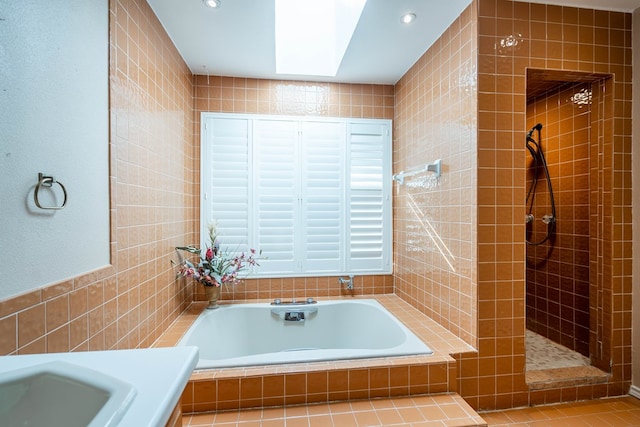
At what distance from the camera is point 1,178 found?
2.54 ft

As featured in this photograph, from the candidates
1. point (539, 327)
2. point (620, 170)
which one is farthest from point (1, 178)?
point (539, 327)

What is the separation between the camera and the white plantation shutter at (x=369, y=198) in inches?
104

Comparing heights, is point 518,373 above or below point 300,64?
below

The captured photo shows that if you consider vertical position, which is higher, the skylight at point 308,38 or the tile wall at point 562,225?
the skylight at point 308,38

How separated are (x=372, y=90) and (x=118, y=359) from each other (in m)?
2.67

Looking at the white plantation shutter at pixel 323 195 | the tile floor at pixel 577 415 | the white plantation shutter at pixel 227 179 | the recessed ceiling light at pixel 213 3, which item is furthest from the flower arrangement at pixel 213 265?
the tile floor at pixel 577 415

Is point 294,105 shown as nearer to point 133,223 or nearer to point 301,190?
point 301,190

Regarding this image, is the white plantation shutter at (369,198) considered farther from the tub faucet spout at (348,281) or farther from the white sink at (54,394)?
the white sink at (54,394)

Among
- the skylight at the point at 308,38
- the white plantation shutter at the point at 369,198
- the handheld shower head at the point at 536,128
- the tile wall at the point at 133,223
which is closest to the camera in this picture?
the tile wall at the point at 133,223

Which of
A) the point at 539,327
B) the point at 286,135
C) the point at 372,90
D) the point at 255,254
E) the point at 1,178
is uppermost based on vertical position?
the point at 372,90

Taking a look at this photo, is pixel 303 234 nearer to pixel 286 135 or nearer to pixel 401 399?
pixel 286 135

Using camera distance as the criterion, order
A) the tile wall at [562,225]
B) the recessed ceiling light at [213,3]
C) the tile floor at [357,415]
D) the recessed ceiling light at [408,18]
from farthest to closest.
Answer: the tile wall at [562,225] → the recessed ceiling light at [408,18] → the recessed ceiling light at [213,3] → the tile floor at [357,415]

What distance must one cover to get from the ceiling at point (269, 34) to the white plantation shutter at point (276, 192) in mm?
499

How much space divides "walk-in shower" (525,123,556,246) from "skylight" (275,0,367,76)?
5.77 feet
